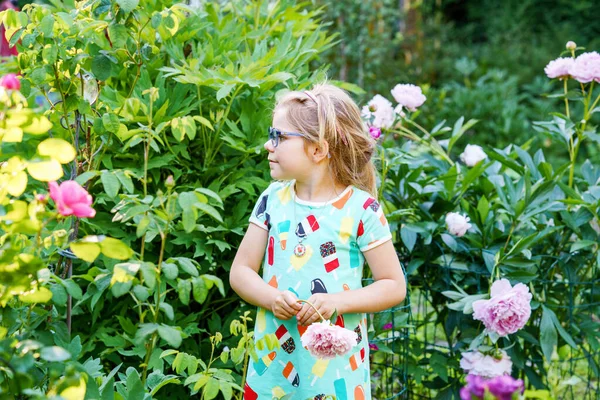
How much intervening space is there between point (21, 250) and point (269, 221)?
760 mm

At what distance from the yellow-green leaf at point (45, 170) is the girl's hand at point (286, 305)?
819 mm

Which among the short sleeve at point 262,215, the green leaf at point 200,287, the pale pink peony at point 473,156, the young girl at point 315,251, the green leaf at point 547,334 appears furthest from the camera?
the pale pink peony at point 473,156

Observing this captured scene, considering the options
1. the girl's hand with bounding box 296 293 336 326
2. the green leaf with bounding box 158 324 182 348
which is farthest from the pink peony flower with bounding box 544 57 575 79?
the green leaf with bounding box 158 324 182 348

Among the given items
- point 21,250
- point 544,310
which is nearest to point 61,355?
point 21,250

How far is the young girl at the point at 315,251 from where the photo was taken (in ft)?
6.76

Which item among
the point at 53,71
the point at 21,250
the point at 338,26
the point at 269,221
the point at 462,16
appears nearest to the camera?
the point at 21,250

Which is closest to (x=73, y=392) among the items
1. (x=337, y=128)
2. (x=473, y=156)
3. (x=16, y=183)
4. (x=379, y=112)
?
(x=16, y=183)

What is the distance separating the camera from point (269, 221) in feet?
7.13

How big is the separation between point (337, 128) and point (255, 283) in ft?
1.61

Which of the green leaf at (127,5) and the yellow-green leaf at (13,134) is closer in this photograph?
the yellow-green leaf at (13,134)

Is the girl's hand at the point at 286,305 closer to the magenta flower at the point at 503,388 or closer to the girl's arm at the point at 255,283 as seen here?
the girl's arm at the point at 255,283

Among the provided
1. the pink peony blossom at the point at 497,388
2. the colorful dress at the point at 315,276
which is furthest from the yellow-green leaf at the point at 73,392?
the colorful dress at the point at 315,276

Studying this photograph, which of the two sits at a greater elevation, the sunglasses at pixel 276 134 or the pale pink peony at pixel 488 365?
the sunglasses at pixel 276 134

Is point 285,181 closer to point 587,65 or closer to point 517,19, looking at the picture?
point 587,65
